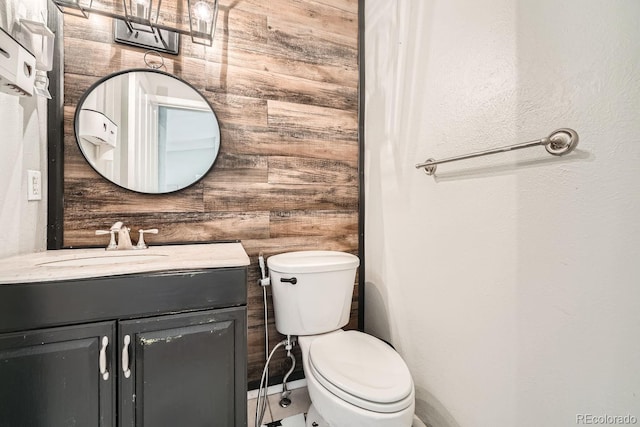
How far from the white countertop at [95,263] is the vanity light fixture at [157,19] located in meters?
0.98

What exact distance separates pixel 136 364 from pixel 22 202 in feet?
2.51

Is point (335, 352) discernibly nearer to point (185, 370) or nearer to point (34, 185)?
point (185, 370)

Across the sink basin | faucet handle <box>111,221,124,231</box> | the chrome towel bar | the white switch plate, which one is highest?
the chrome towel bar

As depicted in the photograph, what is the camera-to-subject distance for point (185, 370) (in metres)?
0.89

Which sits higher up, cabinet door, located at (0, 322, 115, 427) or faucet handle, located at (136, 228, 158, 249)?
faucet handle, located at (136, 228, 158, 249)

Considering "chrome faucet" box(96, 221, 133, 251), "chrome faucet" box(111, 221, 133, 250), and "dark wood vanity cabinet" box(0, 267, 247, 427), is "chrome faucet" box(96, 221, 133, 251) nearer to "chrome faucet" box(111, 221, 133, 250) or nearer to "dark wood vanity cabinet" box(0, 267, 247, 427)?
"chrome faucet" box(111, 221, 133, 250)

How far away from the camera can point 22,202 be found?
101 centimetres

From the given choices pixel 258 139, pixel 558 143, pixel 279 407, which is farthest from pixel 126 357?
pixel 558 143

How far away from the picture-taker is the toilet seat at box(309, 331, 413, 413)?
0.88 meters

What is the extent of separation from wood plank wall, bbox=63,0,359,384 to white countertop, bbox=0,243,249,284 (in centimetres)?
17

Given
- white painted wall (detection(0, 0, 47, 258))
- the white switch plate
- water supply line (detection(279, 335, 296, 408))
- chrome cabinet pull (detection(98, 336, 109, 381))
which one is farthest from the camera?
water supply line (detection(279, 335, 296, 408))

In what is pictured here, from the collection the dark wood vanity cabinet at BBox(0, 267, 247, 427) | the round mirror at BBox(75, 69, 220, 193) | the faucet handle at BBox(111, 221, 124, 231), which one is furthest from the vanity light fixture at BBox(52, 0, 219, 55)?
the dark wood vanity cabinet at BBox(0, 267, 247, 427)

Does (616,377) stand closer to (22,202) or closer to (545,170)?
(545,170)

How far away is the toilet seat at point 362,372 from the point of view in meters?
0.88
